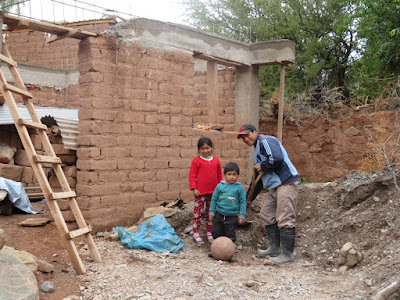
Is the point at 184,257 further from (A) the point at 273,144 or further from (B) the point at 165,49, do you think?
(B) the point at 165,49

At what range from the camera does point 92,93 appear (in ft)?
16.5

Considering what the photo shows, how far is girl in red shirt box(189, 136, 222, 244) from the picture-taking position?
500 centimetres

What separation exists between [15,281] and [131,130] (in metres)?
2.86

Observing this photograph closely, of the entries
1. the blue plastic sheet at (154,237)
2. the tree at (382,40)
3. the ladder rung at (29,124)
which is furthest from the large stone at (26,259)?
the tree at (382,40)

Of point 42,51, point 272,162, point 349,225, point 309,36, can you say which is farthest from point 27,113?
point 309,36

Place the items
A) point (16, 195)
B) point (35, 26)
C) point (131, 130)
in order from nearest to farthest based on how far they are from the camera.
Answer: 1. point (35, 26)
2. point (131, 130)
3. point (16, 195)

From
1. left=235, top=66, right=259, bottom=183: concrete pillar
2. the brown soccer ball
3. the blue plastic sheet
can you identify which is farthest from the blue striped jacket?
left=235, top=66, right=259, bottom=183: concrete pillar

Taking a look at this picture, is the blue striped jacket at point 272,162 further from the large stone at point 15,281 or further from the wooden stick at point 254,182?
the large stone at point 15,281

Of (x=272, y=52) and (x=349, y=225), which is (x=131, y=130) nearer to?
(x=349, y=225)

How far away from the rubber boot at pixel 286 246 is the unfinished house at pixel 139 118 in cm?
200

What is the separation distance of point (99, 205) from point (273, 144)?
2.33 metres

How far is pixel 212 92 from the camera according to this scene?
708cm

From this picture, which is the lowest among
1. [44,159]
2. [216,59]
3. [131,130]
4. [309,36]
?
[44,159]

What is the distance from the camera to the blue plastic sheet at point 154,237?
15.1 feet
